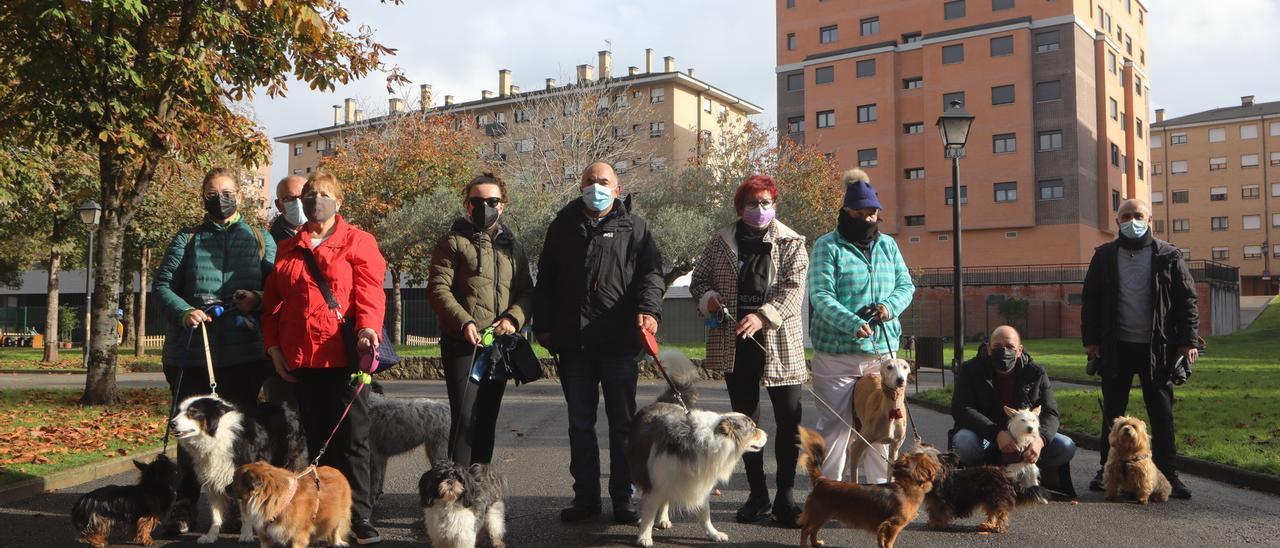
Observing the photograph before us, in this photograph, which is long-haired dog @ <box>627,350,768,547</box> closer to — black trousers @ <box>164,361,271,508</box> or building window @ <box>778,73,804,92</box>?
black trousers @ <box>164,361,271,508</box>

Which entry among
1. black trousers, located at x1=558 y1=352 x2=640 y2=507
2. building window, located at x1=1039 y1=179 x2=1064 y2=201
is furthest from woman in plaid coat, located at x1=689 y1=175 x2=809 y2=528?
building window, located at x1=1039 y1=179 x2=1064 y2=201

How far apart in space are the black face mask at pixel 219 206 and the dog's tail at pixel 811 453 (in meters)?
3.87

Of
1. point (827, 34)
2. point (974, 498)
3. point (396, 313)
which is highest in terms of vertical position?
point (827, 34)

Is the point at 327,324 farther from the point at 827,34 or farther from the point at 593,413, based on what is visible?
the point at 827,34

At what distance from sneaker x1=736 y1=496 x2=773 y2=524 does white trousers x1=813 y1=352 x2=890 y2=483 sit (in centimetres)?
45

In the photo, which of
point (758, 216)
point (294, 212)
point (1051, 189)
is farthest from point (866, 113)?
point (294, 212)

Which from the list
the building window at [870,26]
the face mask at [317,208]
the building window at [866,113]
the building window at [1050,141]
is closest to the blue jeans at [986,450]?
the face mask at [317,208]

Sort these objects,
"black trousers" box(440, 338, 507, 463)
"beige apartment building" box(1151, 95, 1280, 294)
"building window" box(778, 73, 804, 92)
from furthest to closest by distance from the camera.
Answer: "beige apartment building" box(1151, 95, 1280, 294) → "building window" box(778, 73, 804, 92) → "black trousers" box(440, 338, 507, 463)

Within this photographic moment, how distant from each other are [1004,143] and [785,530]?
56.0 meters

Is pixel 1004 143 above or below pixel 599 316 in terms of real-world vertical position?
above

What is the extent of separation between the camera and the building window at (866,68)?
61031 mm

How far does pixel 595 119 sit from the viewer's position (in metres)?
39.9

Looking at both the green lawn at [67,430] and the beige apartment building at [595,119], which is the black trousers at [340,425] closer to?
the green lawn at [67,430]

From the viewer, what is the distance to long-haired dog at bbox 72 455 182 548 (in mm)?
5117
